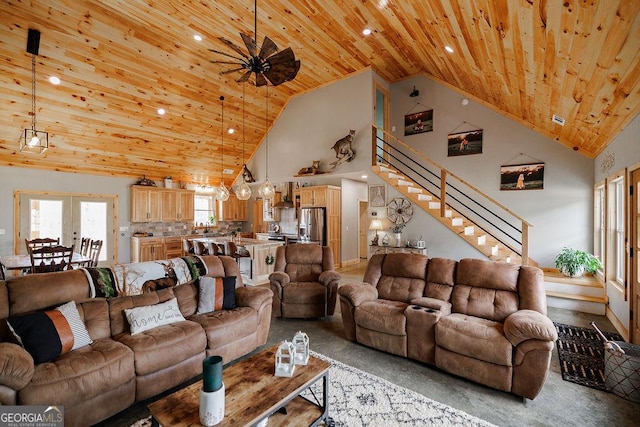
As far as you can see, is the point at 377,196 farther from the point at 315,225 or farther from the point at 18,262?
the point at 18,262

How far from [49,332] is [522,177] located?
7.56 m

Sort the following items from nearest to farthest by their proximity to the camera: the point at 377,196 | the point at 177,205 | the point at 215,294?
the point at 215,294
the point at 377,196
the point at 177,205

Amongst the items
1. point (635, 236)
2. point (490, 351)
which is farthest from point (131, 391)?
point (635, 236)

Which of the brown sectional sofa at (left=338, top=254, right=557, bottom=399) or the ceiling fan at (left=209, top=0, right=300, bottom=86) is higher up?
the ceiling fan at (left=209, top=0, right=300, bottom=86)

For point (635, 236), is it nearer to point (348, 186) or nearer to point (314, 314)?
point (314, 314)

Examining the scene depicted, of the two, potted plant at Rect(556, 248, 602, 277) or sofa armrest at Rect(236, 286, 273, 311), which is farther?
potted plant at Rect(556, 248, 602, 277)

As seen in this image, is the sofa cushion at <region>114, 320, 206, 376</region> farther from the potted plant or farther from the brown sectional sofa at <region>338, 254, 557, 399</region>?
the potted plant

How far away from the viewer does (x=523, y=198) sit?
617 cm

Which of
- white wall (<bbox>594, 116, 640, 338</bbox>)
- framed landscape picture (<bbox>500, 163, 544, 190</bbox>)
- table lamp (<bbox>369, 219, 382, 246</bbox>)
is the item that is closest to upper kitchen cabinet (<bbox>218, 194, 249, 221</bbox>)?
table lamp (<bbox>369, 219, 382, 246</bbox>)

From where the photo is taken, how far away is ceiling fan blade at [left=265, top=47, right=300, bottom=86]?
3163mm

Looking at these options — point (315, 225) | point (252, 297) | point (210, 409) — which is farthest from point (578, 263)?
point (210, 409)

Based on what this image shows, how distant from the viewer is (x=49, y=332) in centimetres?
217

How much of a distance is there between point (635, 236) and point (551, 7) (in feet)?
9.42
